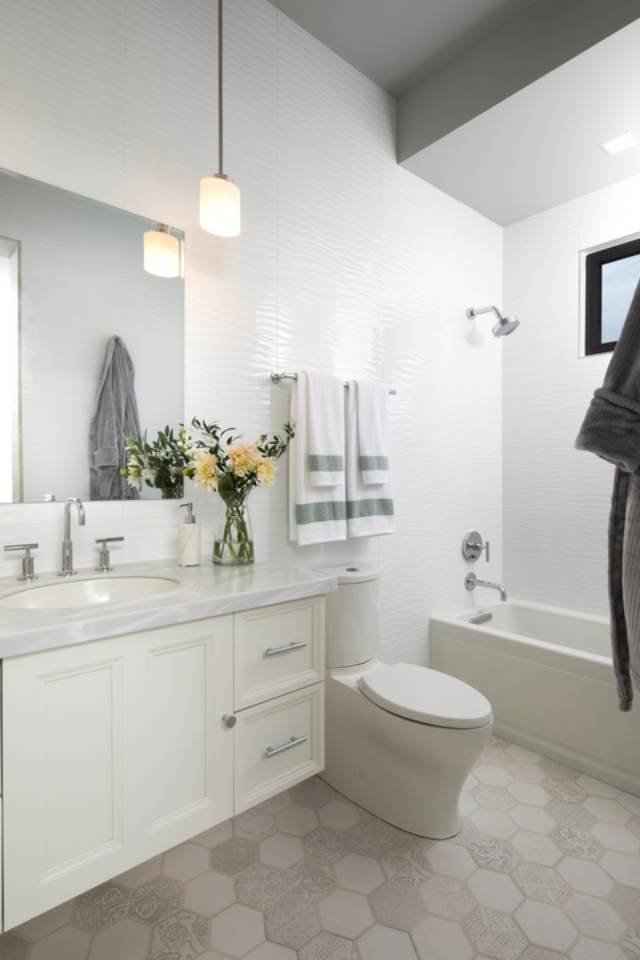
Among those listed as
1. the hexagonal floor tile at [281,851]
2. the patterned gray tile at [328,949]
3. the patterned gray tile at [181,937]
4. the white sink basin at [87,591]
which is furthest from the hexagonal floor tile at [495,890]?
the white sink basin at [87,591]

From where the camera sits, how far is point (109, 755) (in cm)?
103

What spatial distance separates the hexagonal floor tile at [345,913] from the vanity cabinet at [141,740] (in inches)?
12.7

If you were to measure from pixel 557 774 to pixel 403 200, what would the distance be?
99.8 inches

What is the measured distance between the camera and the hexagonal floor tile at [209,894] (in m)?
1.36

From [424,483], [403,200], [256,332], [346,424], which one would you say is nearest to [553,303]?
[403,200]

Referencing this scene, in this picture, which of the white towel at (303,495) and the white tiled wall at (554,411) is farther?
the white tiled wall at (554,411)

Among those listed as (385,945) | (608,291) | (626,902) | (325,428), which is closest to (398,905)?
(385,945)

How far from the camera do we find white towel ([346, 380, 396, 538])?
6.58 ft

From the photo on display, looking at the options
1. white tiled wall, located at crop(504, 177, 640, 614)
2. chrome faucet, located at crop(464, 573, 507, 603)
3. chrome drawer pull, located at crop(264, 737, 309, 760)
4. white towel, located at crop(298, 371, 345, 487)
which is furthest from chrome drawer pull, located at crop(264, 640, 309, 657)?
white tiled wall, located at crop(504, 177, 640, 614)

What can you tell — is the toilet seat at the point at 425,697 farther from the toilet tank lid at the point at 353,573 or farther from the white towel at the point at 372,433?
the white towel at the point at 372,433

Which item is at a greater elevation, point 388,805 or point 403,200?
point 403,200

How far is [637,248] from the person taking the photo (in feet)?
8.04

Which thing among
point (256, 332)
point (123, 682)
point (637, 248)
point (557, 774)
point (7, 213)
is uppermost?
point (637, 248)

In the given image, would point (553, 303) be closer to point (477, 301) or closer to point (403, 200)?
point (477, 301)
